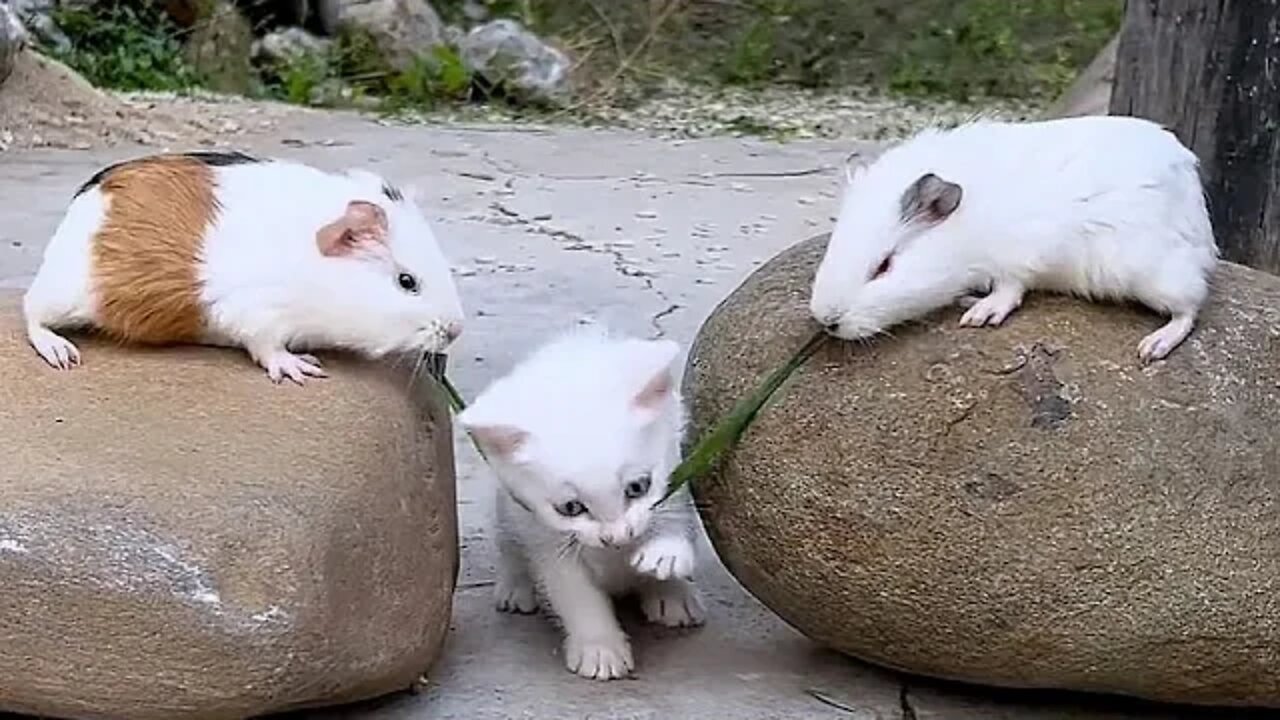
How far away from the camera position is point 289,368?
3.26m

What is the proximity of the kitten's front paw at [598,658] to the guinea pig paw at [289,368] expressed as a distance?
64 cm

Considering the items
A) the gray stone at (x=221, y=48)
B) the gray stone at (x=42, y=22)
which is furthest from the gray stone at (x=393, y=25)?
the gray stone at (x=42, y=22)

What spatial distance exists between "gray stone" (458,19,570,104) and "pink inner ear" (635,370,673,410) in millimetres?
6467

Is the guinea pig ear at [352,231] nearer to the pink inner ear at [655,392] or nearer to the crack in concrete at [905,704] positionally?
the pink inner ear at [655,392]

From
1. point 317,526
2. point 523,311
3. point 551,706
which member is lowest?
point 523,311

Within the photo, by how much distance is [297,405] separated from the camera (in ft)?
10.5

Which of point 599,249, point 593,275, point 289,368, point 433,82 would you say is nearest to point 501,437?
point 289,368

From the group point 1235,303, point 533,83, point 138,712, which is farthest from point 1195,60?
point 533,83

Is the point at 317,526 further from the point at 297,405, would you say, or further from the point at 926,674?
the point at 926,674

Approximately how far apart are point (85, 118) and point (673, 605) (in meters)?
5.30

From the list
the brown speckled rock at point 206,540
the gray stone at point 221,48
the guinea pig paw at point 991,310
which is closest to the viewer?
the brown speckled rock at point 206,540

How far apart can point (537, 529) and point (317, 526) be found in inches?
20.8

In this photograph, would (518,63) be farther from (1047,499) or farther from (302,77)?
(1047,499)

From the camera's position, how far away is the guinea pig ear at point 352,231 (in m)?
3.27
